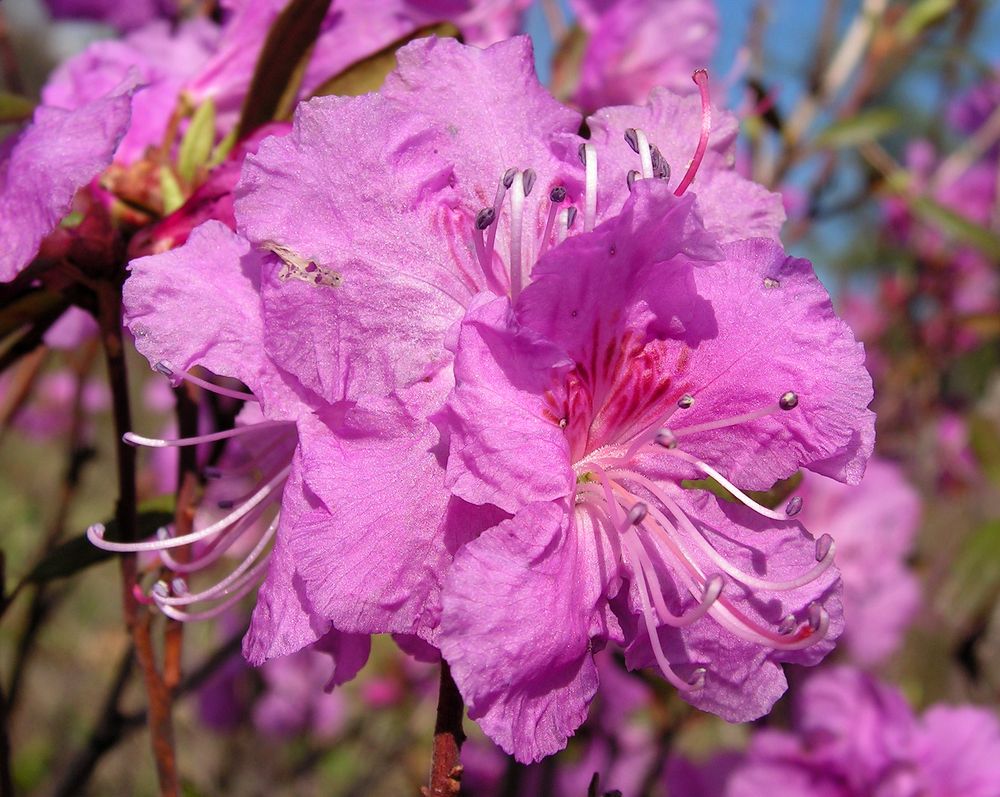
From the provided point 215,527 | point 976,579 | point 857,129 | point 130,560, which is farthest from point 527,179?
point 857,129

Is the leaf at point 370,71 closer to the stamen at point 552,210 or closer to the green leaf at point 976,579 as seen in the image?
the stamen at point 552,210

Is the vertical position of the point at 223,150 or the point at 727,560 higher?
the point at 223,150

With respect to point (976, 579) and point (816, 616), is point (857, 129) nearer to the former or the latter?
point (976, 579)

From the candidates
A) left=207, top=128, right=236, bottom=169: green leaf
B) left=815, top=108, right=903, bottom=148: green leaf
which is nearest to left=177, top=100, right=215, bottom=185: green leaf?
left=207, top=128, right=236, bottom=169: green leaf

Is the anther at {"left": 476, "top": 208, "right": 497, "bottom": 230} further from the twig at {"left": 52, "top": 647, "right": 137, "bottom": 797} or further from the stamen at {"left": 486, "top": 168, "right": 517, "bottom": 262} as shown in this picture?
the twig at {"left": 52, "top": 647, "right": 137, "bottom": 797}

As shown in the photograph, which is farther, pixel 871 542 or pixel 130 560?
pixel 871 542

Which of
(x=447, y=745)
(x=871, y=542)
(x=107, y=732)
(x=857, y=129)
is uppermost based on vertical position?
(x=447, y=745)

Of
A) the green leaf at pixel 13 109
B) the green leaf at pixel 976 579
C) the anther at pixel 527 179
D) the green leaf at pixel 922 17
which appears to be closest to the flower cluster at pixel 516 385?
the anther at pixel 527 179
